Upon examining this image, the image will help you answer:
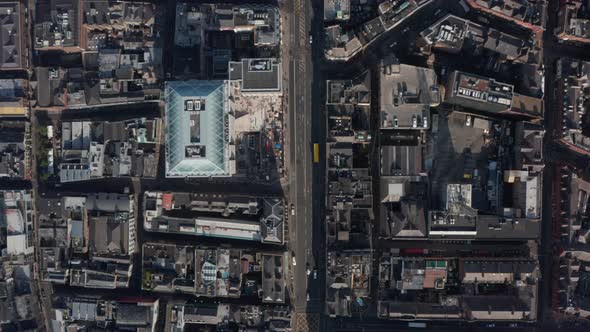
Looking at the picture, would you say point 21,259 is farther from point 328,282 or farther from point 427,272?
point 427,272

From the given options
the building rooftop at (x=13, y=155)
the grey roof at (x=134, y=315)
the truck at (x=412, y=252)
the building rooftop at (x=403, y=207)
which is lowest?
the grey roof at (x=134, y=315)

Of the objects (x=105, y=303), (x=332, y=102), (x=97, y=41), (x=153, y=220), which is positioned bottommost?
(x=105, y=303)

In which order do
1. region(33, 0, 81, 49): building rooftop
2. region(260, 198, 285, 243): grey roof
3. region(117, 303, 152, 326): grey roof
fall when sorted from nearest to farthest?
region(260, 198, 285, 243): grey roof, region(117, 303, 152, 326): grey roof, region(33, 0, 81, 49): building rooftop

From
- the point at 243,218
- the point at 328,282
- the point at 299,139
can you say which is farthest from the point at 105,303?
the point at 299,139

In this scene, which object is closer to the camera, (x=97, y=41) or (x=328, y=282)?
(x=328, y=282)

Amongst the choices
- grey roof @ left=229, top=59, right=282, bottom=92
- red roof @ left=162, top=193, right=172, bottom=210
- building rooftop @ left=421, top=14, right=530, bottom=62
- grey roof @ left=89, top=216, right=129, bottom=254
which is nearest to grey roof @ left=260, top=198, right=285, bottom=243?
red roof @ left=162, top=193, right=172, bottom=210

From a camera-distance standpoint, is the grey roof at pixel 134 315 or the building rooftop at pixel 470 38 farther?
the grey roof at pixel 134 315

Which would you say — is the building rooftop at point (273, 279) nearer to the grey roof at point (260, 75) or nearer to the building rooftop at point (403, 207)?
the building rooftop at point (403, 207)

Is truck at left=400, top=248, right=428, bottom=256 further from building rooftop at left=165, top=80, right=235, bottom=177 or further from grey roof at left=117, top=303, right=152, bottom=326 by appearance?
grey roof at left=117, top=303, right=152, bottom=326

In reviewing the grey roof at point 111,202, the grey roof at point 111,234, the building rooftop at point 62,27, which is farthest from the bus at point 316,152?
the building rooftop at point 62,27
